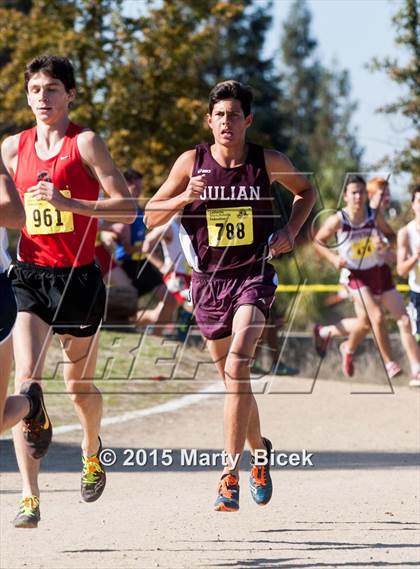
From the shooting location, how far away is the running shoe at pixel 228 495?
677 cm

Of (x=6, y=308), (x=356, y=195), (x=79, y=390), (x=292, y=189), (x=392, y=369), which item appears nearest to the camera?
(x=6, y=308)

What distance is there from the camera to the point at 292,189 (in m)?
7.55

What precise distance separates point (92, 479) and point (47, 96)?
2212 mm

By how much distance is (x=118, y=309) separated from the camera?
52.6 feet

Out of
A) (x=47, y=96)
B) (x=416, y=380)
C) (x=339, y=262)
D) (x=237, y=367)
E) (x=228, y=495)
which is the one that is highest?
(x=339, y=262)

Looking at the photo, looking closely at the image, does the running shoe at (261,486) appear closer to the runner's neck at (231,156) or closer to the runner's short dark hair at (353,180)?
the runner's neck at (231,156)

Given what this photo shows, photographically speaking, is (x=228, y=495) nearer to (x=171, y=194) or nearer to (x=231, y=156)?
(x=171, y=194)

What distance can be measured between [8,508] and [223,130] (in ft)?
8.90

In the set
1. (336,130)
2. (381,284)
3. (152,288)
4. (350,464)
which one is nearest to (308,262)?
(152,288)

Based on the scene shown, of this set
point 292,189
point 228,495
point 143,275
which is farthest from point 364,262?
point 228,495

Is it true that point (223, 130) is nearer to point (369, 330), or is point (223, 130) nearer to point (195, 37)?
point (369, 330)

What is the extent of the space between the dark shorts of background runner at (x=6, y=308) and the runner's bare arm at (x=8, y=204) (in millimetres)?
500

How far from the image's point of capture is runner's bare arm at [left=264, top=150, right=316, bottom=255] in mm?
7164

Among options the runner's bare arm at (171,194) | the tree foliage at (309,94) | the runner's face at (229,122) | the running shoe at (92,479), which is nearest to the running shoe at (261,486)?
the running shoe at (92,479)
